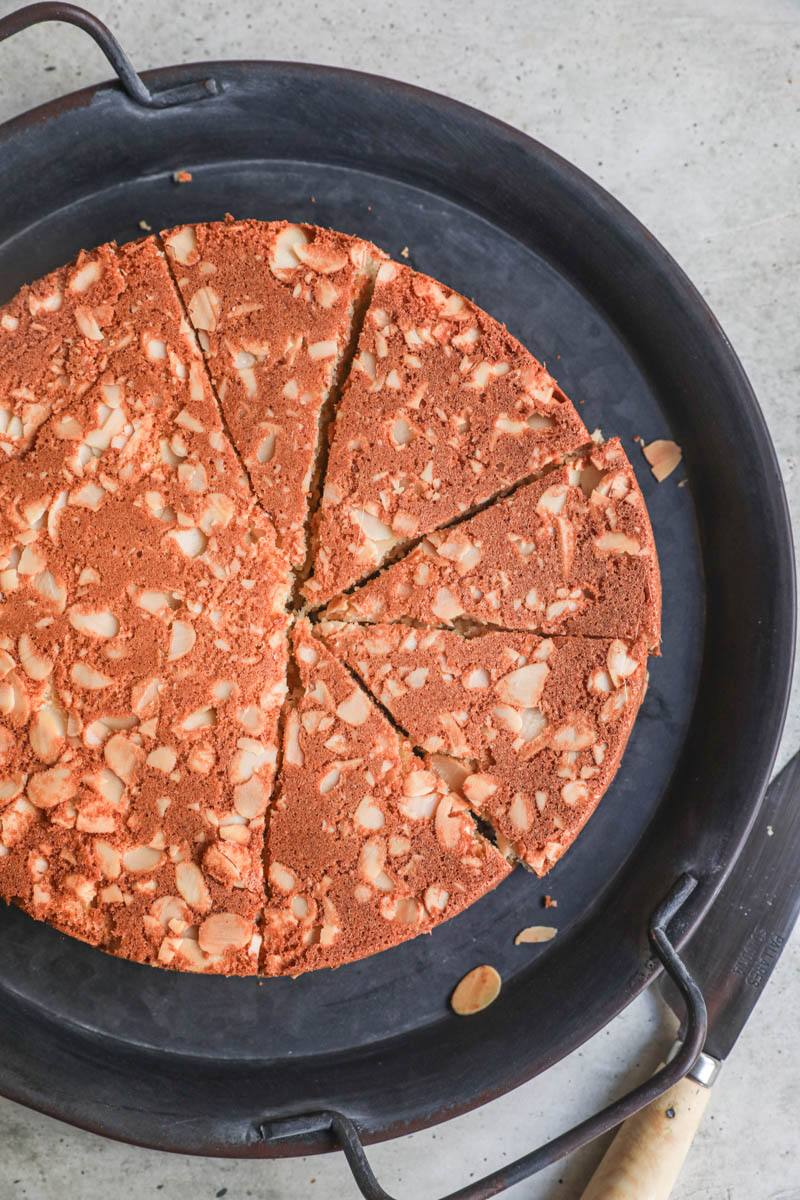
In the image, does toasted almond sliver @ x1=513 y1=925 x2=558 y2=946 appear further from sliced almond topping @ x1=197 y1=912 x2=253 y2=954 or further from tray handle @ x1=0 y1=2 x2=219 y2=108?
tray handle @ x1=0 y1=2 x2=219 y2=108

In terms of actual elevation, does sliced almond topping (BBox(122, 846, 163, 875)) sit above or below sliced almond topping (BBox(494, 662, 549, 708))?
above

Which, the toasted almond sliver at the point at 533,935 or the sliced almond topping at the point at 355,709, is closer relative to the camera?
the sliced almond topping at the point at 355,709

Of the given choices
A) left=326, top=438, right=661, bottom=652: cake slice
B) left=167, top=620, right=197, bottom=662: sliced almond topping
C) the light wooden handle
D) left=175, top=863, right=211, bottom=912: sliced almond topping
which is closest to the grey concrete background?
the light wooden handle

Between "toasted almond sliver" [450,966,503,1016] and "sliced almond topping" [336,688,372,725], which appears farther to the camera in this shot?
"toasted almond sliver" [450,966,503,1016]

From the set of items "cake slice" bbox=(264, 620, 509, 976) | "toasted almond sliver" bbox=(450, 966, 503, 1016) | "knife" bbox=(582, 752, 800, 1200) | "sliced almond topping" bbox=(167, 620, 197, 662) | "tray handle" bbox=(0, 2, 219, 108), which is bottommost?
"knife" bbox=(582, 752, 800, 1200)

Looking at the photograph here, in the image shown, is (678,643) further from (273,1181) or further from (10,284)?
(10,284)

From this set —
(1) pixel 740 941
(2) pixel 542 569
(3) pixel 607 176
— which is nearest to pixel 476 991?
(1) pixel 740 941

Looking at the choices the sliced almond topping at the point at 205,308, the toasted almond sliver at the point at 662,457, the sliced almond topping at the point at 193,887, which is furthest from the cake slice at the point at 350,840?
the toasted almond sliver at the point at 662,457

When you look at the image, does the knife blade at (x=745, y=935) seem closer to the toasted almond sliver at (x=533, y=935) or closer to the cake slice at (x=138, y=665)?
the toasted almond sliver at (x=533, y=935)
